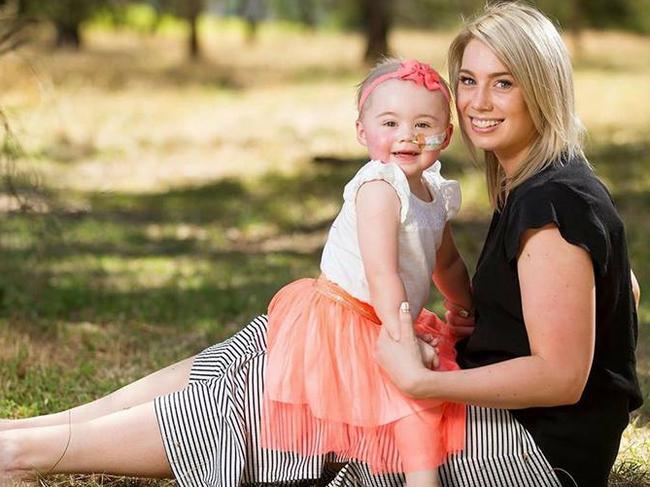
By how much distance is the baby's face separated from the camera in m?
3.35

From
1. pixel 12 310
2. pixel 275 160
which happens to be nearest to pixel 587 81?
pixel 275 160

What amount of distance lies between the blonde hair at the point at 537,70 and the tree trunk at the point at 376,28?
823 inches

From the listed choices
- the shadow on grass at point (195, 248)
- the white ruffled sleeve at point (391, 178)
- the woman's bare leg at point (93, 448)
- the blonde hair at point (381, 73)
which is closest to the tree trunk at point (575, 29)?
the shadow on grass at point (195, 248)

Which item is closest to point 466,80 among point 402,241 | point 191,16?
point 402,241

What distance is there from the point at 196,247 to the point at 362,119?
6014 mm

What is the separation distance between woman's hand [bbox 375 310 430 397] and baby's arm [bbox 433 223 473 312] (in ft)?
1.67

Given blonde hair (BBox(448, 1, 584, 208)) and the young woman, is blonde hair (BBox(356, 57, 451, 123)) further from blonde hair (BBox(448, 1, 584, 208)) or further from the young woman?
blonde hair (BBox(448, 1, 584, 208))

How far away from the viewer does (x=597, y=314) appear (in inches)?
129

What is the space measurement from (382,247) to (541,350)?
0.47m

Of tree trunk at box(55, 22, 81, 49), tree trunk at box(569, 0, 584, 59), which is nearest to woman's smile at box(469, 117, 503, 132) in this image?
tree trunk at box(55, 22, 81, 49)

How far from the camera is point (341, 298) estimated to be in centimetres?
339

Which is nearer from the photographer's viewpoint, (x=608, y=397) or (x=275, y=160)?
(x=608, y=397)

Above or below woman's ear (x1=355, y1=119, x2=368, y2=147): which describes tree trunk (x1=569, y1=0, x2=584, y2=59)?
above

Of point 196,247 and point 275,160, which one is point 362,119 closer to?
point 196,247
